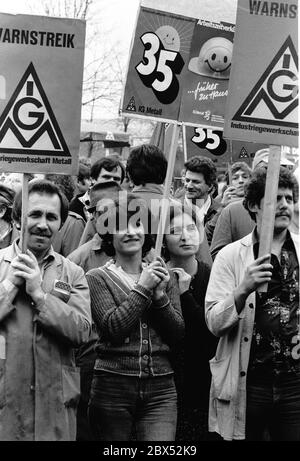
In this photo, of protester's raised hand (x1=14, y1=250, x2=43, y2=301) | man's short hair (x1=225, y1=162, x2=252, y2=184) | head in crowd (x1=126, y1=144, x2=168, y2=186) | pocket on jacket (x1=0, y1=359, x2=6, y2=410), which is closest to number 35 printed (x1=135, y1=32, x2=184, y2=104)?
head in crowd (x1=126, y1=144, x2=168, y2=186)

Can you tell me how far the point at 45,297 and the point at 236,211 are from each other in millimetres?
2269

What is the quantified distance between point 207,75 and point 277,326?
75.0 inches

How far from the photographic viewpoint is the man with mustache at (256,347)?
4.32 m

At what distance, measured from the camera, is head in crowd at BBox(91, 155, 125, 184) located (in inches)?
273

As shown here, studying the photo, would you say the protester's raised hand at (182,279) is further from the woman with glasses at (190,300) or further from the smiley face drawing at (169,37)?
the smiley face drawing at (169,37)

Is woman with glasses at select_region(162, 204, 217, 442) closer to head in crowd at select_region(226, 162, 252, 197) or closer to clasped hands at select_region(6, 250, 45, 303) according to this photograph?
clasped hands at select_region(6, 250, 45, 303)

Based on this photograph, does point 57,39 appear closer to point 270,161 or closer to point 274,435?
point 270,161

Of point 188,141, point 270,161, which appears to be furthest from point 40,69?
point 188,141

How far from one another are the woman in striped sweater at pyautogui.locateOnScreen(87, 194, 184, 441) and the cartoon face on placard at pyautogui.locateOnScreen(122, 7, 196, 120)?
1.20 metres

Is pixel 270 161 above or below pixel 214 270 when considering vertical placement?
above

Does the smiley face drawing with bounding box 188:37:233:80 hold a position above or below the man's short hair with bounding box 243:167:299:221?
above

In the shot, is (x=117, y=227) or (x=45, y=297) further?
(x=117, y=227)

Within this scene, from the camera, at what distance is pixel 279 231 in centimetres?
452

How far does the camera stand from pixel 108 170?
273 inches
